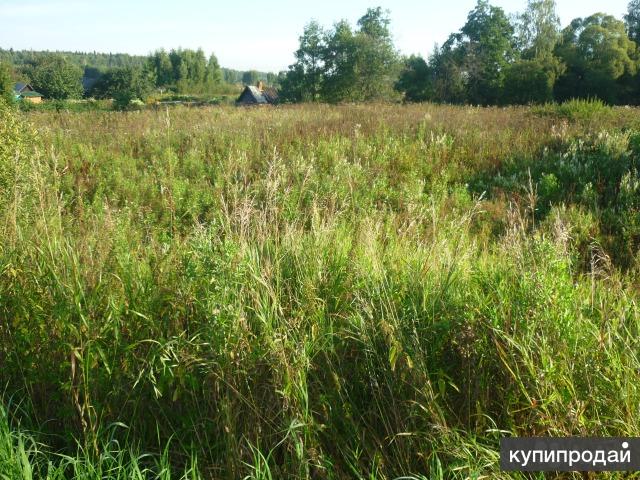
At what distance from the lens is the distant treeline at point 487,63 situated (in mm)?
32594

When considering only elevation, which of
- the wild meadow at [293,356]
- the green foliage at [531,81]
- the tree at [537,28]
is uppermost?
the tree at [537,28]

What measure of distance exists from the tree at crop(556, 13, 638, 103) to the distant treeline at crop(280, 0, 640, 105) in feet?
0.19

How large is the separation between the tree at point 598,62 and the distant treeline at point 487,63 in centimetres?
6

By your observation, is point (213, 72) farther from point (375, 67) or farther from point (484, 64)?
point (484, 64)

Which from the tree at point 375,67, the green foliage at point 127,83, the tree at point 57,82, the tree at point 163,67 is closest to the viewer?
the tree at point 375,67

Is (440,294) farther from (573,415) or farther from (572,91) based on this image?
(572,91)

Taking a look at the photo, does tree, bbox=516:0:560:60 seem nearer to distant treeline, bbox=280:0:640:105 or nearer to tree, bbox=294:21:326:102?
distant treeline, bbox=280:0:640:105

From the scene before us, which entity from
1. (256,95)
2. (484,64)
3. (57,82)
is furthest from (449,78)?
(57,82)

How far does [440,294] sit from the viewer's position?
291 centimetres

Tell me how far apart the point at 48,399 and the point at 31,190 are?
170cm

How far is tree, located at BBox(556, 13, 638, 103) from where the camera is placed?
104ft

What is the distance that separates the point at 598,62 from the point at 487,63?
30.6ft

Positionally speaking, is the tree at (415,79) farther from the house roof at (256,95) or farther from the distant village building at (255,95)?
the house roof at (256,95)

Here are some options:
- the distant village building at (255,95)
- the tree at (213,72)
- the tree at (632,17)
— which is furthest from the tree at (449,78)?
the tree at (213,72)
